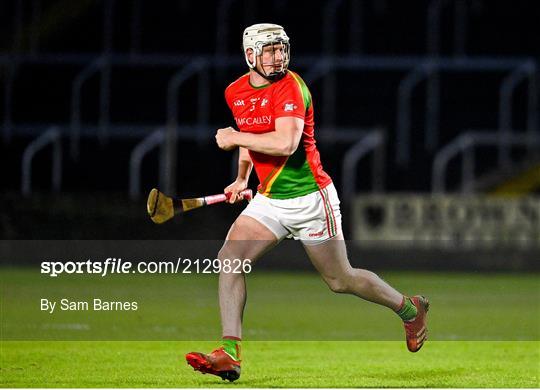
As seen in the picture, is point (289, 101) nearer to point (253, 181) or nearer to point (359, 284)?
point (359, 284)

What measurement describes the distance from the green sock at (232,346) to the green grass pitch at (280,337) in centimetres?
29

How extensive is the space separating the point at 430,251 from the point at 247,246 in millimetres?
13491

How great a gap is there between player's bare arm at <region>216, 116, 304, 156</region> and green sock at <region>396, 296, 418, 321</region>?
149 cm

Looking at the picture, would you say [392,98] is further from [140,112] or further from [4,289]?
[4,289]

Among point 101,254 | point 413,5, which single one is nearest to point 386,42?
point 413,5

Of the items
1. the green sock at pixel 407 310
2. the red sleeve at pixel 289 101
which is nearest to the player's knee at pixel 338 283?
→ the green sock at pixel 407 310

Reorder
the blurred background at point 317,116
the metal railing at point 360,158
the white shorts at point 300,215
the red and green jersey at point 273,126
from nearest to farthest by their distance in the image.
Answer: the red and green jersey at point 273,126 < the white shorts at point 300,215 < the blurred background at point 317,116 < the metal railing at point 360,158

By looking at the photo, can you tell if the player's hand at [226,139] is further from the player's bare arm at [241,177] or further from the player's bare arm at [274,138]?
the player's bare arm at [241,177]

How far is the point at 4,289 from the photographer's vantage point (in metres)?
16.2

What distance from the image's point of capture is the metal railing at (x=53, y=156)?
68.3 feet

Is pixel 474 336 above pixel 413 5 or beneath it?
beneath

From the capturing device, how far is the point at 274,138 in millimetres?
7879

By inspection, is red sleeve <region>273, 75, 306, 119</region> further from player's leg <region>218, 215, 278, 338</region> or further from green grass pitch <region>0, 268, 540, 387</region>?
green grass pitch <region>0, 268, 540, 387</region>

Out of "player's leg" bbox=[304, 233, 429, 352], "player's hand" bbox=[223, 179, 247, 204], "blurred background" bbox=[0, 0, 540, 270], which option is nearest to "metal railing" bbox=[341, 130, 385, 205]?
"blurred background" bbox=[0, 0, 540, 270]
